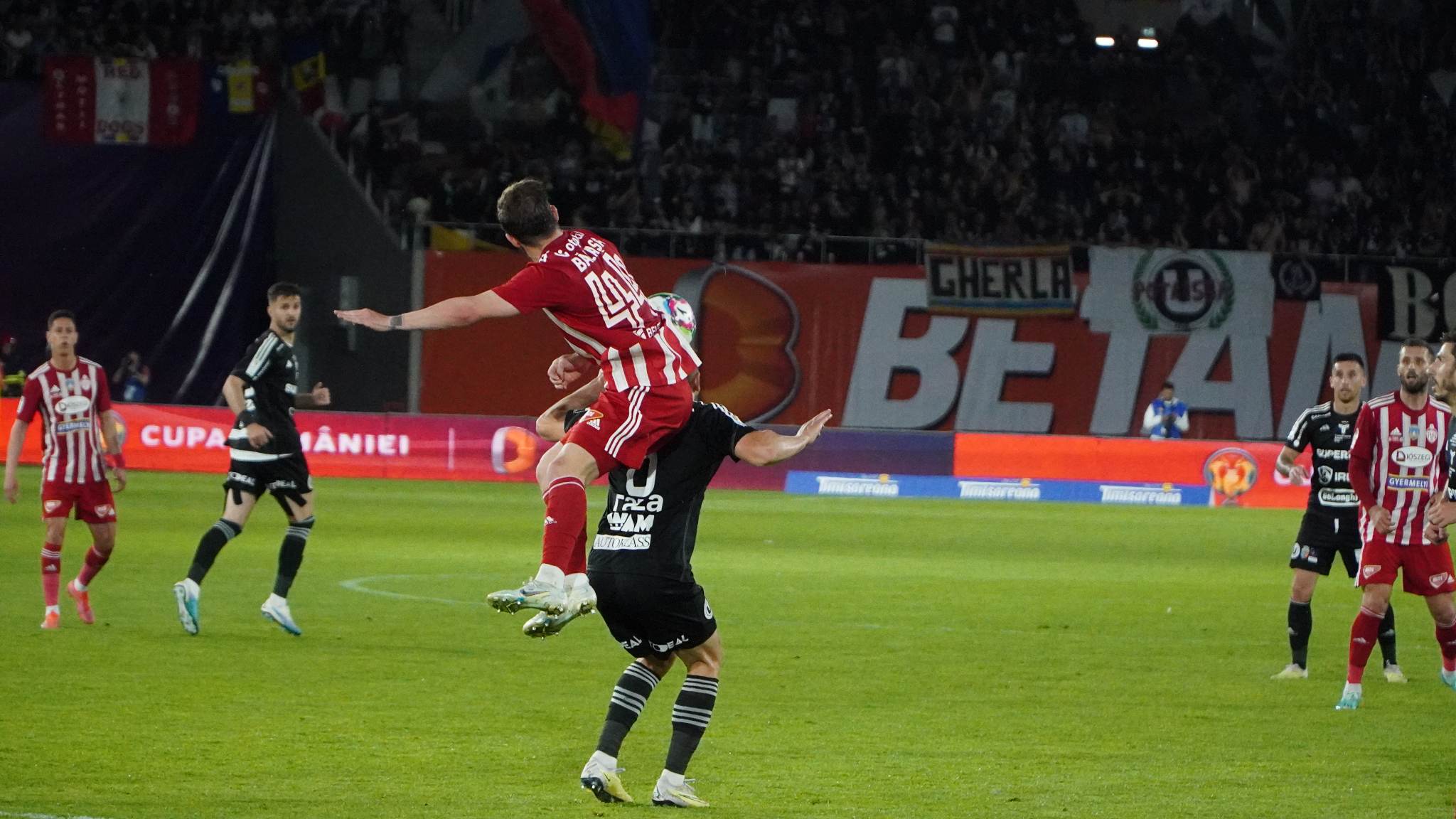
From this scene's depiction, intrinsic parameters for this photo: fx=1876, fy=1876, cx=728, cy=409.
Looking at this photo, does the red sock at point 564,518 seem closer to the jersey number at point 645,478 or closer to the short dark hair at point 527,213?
the jersey number at point 645,478

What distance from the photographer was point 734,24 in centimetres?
3681

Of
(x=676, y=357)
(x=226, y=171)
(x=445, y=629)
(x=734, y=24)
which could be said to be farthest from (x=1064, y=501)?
(x=676, y=357)

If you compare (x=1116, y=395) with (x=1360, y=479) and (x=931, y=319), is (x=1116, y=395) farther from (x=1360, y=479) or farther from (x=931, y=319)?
(x=1360, y=479)

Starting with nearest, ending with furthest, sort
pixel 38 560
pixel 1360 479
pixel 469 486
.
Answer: pixel 1360 479
pixel 38 560
pixel 469 486

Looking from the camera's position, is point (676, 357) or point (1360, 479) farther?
point (1360, 479)

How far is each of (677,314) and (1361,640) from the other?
5.09m

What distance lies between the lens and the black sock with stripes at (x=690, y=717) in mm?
7348

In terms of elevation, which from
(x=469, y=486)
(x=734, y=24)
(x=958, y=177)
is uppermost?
(x=734, y=24)

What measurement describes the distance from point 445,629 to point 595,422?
655 cm

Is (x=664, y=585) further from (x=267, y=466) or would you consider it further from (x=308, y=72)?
(x=308, y=72)

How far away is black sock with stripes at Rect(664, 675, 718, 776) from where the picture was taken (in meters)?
7.35

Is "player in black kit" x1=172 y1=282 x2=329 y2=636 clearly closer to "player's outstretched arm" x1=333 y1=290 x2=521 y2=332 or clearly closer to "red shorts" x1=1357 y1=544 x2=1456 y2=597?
"player's outstretched arm" x1=333 y1=290 x2=521 y2=332

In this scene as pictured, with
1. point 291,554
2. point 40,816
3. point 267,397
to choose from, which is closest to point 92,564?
point 291,554

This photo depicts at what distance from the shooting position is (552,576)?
23.6 ft
